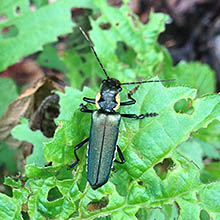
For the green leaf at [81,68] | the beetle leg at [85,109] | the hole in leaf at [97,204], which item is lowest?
the hole in leaf at [97,204]

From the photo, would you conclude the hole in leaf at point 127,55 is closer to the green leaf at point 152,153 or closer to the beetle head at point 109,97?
the beetle head at point 109,97

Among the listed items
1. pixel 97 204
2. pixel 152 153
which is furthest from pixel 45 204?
pixel 152 153

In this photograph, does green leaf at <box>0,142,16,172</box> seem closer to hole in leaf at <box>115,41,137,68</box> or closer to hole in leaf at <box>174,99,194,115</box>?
hole in leaf at <box>115,41,137,68</box>

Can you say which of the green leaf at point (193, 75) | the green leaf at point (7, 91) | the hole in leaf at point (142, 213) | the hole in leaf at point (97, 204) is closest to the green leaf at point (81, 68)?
the green leaf at point (7, 91)

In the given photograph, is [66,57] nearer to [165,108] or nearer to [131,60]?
[131,60]

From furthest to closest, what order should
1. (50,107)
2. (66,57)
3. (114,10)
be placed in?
(66,57), (114,10), (50,107)

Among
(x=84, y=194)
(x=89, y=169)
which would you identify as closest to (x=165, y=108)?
(x=89, y=169)

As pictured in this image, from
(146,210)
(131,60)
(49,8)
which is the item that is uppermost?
(49,8)
